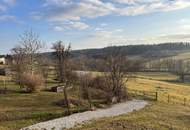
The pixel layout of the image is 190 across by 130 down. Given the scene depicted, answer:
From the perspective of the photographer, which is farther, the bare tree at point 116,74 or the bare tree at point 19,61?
the bare tree at point 19,61

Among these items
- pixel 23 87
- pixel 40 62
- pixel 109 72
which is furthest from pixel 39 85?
pixel 40 62

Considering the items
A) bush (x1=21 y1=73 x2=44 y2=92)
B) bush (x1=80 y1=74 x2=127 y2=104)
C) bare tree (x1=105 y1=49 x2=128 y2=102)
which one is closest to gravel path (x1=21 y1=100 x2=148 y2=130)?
bush (x1=80 y1=74 x2=127 y2=104)

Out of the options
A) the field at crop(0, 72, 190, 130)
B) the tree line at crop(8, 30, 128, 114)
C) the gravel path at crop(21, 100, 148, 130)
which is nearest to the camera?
the gravel path at crop(21, 100, 148, 130)

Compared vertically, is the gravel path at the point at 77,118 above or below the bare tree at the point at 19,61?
below

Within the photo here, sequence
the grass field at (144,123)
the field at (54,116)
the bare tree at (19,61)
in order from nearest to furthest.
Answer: the grass field at (144,123) < the field at (54,116) < the bare tree at (19,61)

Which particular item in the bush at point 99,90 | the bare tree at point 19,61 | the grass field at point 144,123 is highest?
the bare tree at point 19,61

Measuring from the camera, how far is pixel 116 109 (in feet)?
110

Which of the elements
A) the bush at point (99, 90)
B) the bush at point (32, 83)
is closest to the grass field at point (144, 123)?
the bush at point (99, 90)

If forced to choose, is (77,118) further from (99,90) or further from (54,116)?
(99,90)

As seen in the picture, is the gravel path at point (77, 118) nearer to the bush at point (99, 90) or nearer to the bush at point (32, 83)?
the bush at point (99, 90)

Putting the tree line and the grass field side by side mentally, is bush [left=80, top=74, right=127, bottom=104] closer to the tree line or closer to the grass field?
the tree line

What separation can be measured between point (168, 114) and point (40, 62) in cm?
3908

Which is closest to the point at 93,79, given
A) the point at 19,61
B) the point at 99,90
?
the point at 99,90

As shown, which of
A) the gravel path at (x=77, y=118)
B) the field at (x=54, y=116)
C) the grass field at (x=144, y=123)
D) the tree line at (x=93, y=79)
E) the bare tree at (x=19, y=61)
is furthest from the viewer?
the bare tree at (x=19, y=61)
